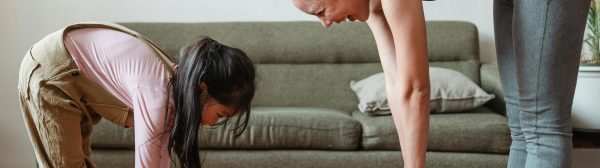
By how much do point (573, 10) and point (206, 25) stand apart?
198 cm

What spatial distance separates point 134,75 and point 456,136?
4.26 ft

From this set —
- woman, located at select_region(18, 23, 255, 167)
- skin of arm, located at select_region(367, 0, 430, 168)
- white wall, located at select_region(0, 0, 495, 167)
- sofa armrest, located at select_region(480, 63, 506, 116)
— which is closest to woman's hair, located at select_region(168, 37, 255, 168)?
woman, located at select_region(18, 23, 255, 167)

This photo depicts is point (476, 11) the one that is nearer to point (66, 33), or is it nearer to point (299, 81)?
point (299, 81)

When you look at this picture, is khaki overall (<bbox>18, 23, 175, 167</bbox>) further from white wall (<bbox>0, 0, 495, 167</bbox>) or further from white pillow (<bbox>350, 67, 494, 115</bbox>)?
white wall (<bbox>0, 0, 495, 167</bbox>)

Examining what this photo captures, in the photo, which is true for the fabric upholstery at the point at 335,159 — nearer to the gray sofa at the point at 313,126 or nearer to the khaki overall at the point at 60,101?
the gray sofa at the point at 313,126

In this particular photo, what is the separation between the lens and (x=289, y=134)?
2445 millimetres

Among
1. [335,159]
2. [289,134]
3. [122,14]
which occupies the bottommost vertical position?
[335,159]

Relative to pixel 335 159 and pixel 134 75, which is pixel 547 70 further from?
pixel 335 159

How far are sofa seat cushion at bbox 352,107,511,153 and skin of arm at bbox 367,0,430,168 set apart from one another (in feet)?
3.12

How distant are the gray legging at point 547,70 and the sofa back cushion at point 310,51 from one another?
1.64 m

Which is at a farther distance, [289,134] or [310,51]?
[310,51]

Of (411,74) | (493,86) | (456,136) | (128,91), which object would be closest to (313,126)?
(456,136)

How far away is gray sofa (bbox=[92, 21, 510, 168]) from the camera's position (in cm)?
245

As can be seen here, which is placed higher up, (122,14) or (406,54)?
(406,54)
